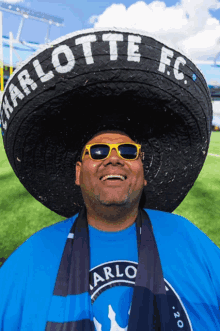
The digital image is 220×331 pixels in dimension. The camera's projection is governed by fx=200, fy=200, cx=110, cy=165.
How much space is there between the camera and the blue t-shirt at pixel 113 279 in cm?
86

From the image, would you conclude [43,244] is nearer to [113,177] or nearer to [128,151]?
[113,177]

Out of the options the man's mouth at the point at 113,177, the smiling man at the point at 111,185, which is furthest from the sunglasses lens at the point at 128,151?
the man's mouth at the point at 113,177

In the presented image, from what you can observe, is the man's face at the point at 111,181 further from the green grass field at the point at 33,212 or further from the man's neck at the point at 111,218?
the green grass field at the point at 33,212

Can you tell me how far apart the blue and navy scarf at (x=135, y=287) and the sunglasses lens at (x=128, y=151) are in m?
0.44

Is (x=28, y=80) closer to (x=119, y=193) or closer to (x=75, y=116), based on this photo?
(x=75, y=116)

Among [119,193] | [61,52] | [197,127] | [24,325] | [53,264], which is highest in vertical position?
[61,52]

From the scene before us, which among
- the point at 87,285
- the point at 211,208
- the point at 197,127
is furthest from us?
the point at 211,208

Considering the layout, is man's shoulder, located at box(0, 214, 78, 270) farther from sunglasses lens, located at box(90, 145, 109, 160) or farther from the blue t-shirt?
sunglasses lens, located at box(90, 145, 109, 160)

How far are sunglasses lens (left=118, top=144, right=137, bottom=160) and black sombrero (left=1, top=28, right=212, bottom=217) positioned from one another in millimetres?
151

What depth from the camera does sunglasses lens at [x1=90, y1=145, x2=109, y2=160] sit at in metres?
1.16

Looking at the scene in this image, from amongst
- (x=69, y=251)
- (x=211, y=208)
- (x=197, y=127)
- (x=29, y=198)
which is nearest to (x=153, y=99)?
(x=197, y=127)

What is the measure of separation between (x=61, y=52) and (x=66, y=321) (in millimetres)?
1074

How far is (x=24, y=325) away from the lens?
0.85 metres

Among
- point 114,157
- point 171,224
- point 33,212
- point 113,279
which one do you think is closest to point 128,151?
point 114,157
